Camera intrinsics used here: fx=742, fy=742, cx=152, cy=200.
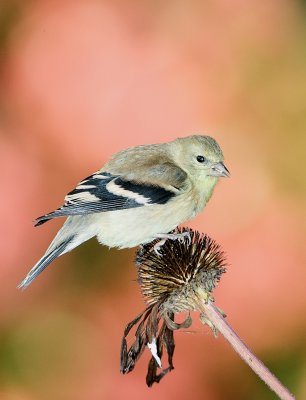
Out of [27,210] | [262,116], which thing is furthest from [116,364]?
[262,116]

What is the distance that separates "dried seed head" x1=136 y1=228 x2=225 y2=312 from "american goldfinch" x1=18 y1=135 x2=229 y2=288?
0.05 m

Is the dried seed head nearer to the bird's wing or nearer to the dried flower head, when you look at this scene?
the dried flower head

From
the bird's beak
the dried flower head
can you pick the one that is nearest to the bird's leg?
the dried flower head

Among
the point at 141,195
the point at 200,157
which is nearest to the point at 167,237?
the point at 141,195

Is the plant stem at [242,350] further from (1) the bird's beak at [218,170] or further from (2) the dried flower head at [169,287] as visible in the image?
(1) the bird's beak at [218,170]

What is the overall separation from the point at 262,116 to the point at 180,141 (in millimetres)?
1043

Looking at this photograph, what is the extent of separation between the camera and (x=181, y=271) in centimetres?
170

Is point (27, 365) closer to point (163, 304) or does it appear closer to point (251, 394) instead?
point (251, 394)

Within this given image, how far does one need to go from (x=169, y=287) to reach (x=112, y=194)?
0.86 ft

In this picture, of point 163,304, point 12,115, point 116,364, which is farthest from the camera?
point 12,115

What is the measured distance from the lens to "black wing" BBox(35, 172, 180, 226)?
1748 mm

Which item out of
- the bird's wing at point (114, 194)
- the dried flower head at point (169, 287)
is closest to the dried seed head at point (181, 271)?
the dried flower head at point (169, 287)

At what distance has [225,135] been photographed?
9.55ft

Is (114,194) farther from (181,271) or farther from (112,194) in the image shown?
(181,271)
